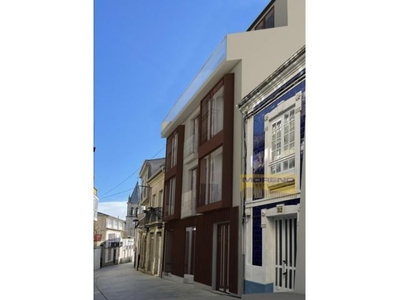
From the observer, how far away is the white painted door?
167cm

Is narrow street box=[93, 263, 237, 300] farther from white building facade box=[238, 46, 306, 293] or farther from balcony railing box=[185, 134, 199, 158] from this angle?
balcony railing box=[185, 134, 199, 158]

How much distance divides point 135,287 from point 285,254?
66 cm

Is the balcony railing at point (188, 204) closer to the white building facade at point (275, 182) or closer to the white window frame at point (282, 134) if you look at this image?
the white building facade at point (275, 182)

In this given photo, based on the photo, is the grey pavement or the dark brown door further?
the dark brown door

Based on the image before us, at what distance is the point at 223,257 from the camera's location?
5.76 feet

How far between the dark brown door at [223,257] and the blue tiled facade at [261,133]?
12cm

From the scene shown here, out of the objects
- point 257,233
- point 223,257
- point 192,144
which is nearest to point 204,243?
point 223,257

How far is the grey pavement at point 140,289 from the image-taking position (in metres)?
1.63

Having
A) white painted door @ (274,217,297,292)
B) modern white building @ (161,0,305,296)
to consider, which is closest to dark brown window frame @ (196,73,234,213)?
modern white building @ (161,0,305,296)
